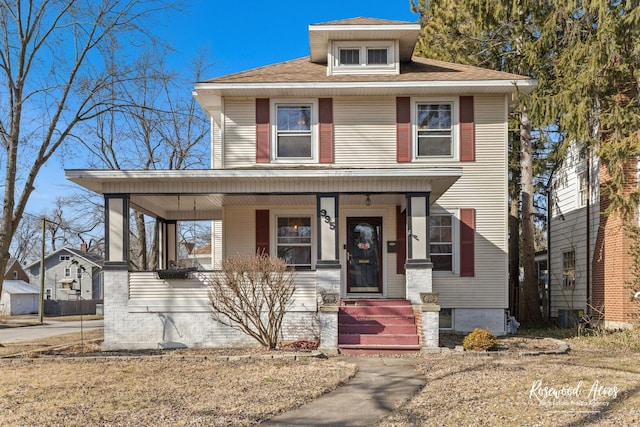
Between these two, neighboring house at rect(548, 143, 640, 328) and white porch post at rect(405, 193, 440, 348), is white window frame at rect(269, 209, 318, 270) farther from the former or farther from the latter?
neighboring house at rect(548, 143, 640, 328)

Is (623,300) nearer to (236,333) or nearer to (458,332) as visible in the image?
(458,332)

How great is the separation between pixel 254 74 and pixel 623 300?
10276mm

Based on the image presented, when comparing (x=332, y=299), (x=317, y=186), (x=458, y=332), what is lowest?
(x=458, y=332)

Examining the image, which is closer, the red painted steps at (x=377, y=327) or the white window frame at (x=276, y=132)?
the red painted steps at (x=377, y=327)

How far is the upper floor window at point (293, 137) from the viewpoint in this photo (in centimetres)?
1350

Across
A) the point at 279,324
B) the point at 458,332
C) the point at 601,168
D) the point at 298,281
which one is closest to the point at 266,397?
the point at 279,324

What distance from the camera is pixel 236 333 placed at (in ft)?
35.1

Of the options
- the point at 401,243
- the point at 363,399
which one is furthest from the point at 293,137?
the point at 363,399

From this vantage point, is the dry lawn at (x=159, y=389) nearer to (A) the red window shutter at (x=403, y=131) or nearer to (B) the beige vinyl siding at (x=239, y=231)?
(B) the beige vinyl siding at (x=239, y=231)

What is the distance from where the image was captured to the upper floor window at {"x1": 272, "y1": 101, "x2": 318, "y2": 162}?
13.5m

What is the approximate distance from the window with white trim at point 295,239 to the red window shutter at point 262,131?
151cm

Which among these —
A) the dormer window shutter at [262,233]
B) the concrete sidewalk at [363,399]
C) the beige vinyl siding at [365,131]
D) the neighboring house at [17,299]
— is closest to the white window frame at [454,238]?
the beige vinyl siding at [365,131]

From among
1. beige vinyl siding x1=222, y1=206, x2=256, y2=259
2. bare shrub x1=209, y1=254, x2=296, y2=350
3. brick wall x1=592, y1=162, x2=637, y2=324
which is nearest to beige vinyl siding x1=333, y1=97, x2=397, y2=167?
beige vinyl siding x1=222, y1=206, x2=256, y2=259

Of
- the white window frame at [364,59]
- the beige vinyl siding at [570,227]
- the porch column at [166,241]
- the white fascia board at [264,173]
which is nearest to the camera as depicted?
the white fascia board at [264,173]
